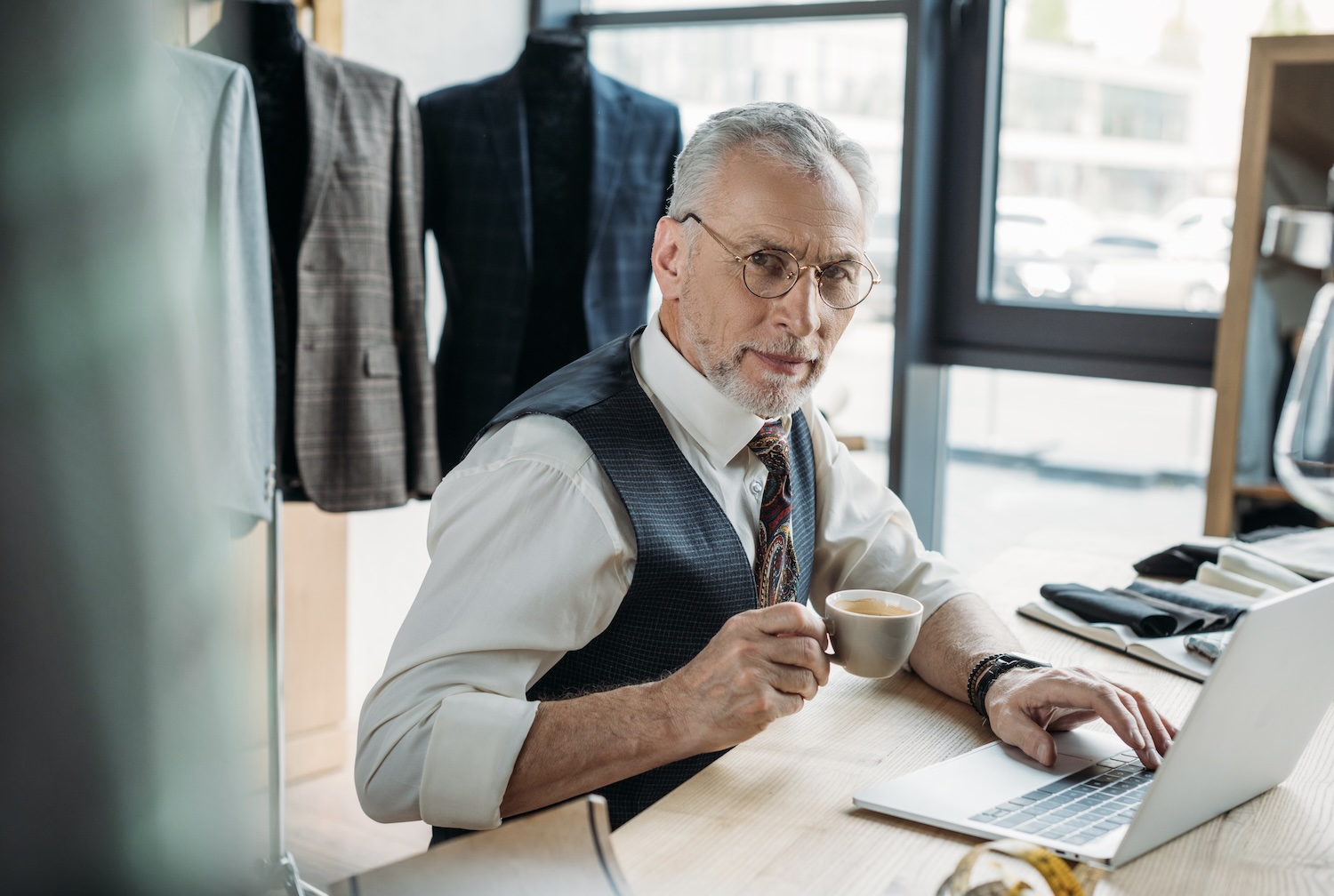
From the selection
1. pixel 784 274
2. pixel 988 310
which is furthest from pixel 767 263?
pixel 988 310

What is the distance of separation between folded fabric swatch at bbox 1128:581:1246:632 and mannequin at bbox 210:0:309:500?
1.48 meters

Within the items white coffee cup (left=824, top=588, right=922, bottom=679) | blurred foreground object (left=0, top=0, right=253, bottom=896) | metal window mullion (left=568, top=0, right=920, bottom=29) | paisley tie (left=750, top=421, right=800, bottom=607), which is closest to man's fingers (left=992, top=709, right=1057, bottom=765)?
white coffee cup (left=824, top=588, right=922, bottom=679)

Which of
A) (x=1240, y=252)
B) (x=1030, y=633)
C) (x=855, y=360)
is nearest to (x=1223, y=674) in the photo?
(x=1030, y=633)

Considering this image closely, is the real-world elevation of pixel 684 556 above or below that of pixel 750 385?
below

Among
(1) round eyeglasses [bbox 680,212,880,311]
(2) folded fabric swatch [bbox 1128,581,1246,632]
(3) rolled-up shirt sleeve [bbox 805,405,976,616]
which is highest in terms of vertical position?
(1) round eyeglasses [bbox 680,212,880,311]

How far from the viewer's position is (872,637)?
98 cm

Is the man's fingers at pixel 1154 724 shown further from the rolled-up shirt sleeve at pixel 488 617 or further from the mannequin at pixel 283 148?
the mannequin at pixel 283 148

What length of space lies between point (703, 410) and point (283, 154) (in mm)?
1226

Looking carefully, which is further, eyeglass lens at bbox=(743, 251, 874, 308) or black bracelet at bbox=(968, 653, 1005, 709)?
eyeglass lens at bbox=(743, 251, 874, 308)

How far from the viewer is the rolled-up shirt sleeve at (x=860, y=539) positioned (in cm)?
147

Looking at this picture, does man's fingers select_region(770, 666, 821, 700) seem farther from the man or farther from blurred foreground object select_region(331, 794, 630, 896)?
blurred foreground object select_region(331, 794, 630, 896)

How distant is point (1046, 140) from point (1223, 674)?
96.1 inches

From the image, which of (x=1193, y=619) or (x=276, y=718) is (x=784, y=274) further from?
(x=276, y=718)

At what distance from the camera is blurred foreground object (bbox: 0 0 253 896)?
11.6 inches
